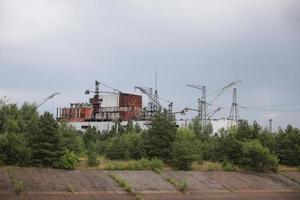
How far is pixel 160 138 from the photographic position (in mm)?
54156

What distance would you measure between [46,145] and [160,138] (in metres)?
14.9

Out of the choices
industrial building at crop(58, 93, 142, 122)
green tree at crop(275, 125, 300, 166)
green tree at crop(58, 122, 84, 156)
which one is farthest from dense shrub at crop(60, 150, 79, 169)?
industrial building at crop(58, 93, 142, 122)

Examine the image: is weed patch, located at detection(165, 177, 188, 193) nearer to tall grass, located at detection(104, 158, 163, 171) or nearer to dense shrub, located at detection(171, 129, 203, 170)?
tall grass, located at detection(104, 158, 163, 171)

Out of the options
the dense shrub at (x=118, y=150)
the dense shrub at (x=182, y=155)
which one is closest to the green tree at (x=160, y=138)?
the dense shrub at (x=182, y=155)

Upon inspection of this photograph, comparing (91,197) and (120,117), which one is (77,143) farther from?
(120,117)

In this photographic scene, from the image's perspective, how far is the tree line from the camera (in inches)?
1706

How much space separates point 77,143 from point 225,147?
17913 mm

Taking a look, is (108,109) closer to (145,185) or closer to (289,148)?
(289,148)

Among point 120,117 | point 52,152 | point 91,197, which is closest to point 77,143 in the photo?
point 52,152

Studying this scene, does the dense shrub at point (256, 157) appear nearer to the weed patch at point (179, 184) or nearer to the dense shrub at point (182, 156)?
the dense shrub at point (182, 156)

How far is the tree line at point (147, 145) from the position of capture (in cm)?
4334

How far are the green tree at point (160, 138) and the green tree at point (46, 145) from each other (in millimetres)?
12752

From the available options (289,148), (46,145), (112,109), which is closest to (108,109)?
(112,109)

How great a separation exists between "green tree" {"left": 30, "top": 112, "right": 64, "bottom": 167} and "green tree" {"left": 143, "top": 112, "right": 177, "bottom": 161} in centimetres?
1275
